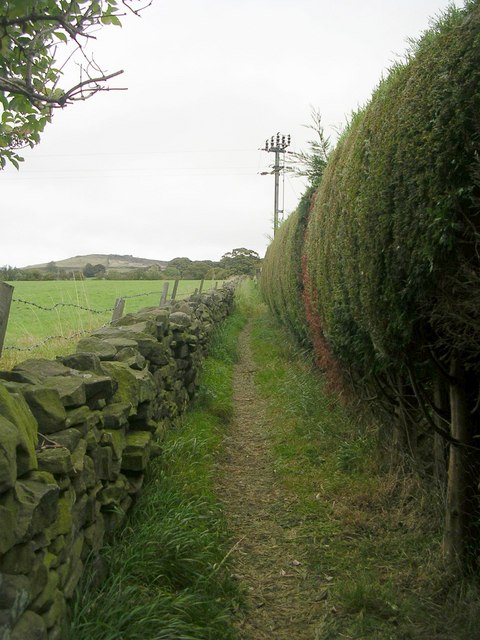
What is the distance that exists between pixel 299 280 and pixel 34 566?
872cm

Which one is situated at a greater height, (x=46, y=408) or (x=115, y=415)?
(x=46, y=408)

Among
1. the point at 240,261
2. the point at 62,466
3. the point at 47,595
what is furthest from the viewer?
the point at 240,261

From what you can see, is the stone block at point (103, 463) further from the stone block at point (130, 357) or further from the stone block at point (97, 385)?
the stone block at point (130, 357)

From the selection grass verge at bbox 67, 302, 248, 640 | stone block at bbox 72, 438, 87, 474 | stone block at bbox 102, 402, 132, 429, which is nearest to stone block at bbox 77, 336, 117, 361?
stone block at bbox 102, 402, 132, 429

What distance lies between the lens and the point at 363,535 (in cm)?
486

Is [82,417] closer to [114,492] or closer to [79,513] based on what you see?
[79,513]

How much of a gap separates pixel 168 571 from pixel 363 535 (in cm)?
178

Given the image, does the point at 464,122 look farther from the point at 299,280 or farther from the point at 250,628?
the point at 299,280

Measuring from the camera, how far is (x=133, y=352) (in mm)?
5590

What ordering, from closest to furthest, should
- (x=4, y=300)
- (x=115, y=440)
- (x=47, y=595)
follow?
(x=47, y=595) < (x=4, y=300) < (x=115, y=440)

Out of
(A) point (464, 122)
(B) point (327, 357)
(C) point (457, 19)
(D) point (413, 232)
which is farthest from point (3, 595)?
(B) point (327, 357)

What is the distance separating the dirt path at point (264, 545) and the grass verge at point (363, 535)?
0.09 meters

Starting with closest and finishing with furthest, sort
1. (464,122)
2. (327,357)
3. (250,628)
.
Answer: (464,122), (250,628), (327,357)

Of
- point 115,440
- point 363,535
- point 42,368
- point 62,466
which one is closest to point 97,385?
point 42,368
